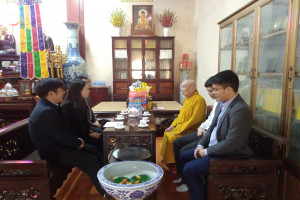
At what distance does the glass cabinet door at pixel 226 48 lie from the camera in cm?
242

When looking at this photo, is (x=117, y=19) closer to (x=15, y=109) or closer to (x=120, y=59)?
(x=120, y=59)

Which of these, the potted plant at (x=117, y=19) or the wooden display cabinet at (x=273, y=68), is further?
the potted plant at (x=117, y=19)

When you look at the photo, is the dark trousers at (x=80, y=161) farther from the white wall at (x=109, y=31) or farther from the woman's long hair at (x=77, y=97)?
the white wall at (x=109, y=31)

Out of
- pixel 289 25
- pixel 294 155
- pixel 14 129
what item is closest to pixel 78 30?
pixel 14 129

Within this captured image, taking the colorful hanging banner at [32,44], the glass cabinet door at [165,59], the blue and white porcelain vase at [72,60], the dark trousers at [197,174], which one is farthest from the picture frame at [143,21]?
the dark trousers at [197,174]

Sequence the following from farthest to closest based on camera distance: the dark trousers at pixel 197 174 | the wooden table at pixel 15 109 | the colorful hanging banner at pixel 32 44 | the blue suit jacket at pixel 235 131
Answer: the colorful hanging banner at pixel 32 44 < the wooden table at pixel 15 109 < the dark trousers at pixel 197 174 < the blue suit jacket at pixel 235 131

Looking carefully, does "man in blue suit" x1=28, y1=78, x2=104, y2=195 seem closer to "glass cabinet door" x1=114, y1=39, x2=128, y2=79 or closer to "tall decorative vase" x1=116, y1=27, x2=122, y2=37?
"glass cabinet door" x1=114, y1=39, x2=128, y2=79

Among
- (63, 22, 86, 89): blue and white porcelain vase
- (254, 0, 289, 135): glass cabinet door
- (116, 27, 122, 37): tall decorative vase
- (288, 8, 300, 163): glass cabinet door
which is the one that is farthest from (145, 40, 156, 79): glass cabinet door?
(288, 8, 300, 163): glass cabinet door

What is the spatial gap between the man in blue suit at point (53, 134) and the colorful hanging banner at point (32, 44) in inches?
105

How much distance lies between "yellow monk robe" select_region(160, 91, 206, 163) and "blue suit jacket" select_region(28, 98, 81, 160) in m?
1.09

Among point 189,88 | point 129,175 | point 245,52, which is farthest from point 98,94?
point 129,175

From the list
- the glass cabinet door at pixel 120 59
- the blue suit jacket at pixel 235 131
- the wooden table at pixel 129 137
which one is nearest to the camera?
the blue suit jacket at pixel 235 131

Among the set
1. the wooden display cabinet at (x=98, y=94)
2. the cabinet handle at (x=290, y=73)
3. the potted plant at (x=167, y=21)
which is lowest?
the wooden display cabinet at (x=98, y=94)

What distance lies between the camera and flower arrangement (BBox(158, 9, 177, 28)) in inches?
194
